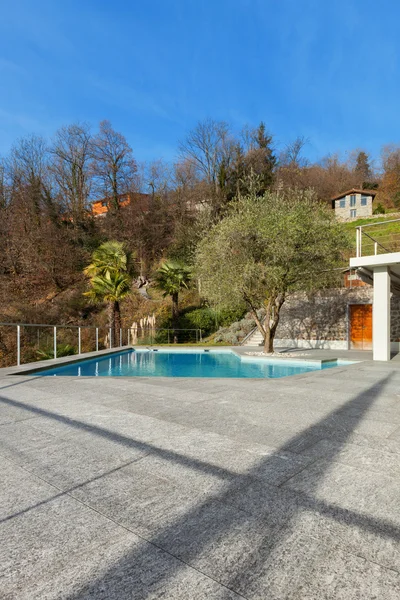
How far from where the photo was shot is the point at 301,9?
10844 mm

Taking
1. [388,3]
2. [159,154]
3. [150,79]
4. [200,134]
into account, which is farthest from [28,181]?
[388,3]

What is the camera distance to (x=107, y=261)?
57.8 feet

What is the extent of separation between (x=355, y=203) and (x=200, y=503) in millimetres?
41553

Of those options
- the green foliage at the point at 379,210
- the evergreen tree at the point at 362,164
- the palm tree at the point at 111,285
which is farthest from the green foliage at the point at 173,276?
the evergreen tree at the point at 362,164

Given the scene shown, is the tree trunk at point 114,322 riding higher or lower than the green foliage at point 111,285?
lower

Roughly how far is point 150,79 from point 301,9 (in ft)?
21.4

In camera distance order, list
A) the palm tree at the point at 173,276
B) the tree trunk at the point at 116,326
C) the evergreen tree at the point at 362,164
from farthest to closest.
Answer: the evergreen tree at the point at 362,164, the palm tree at the point at 173,276, the tree trunk at the point at 116,326

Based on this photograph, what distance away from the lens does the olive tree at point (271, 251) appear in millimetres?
11828

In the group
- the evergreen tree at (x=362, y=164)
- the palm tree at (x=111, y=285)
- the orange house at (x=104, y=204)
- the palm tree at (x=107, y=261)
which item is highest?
the evergreen tree at (x=362, y=164)

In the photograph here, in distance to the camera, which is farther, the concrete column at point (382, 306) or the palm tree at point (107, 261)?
the palm tree at point (107, 261)

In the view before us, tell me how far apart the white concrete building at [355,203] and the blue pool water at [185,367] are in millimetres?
29414

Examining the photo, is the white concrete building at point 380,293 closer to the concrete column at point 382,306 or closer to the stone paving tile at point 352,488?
the concrete column at point 382,306

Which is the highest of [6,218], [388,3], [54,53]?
[388,3]

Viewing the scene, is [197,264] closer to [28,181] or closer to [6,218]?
[6,218]
